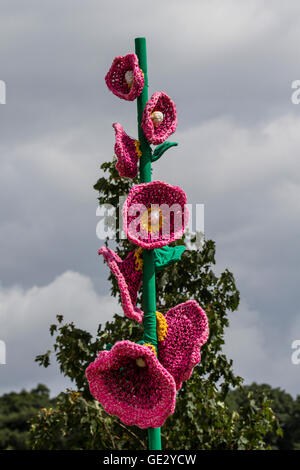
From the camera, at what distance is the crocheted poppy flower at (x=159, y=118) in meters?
4.01

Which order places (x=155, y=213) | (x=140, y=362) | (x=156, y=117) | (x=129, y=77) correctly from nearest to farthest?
(x=140, y=362), (x=155, y=213), (x=156, y=117), (x=129, y=77)

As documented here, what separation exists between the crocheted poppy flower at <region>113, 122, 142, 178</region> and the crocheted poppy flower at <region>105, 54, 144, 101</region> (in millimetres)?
228

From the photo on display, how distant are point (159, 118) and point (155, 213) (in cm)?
61

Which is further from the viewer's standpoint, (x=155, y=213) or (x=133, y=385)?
(x=155, y=213)

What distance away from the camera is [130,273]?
3.82m

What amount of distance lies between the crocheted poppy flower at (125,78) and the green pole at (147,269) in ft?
0.18

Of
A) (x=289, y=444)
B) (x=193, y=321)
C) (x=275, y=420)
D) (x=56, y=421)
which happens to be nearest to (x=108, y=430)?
(x=56, y=421)

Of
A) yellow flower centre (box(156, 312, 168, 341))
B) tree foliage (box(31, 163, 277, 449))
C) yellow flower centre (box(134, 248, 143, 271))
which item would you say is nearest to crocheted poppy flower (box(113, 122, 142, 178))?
yellow flower centre (box(134, 248, 143, 271))

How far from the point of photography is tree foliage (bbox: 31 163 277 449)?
6.98 m

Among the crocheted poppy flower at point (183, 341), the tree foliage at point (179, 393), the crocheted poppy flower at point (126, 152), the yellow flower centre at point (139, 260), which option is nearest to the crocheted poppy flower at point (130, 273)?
the yellow flower centre at point (139, 260)

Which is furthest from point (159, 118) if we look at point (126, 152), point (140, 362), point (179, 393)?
point (179, 393)

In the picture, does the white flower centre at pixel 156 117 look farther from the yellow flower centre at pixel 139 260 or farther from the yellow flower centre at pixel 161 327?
the yellow flower centre at pixel 161 327

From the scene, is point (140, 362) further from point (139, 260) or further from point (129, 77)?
point (129, 77)

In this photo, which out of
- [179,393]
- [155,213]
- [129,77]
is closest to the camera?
[155,213]
